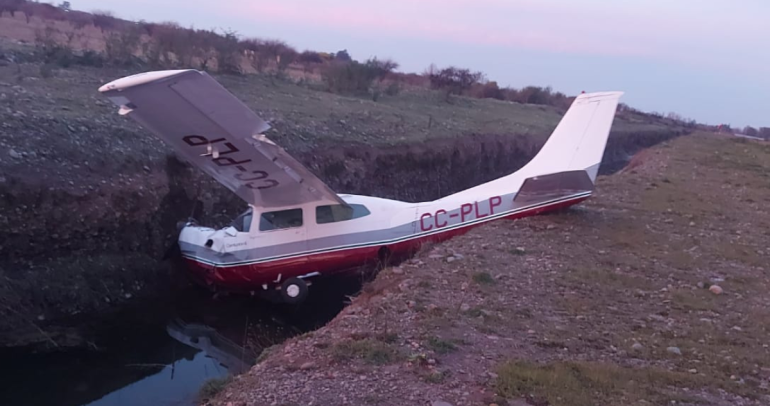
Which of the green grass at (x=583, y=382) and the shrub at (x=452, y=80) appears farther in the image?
the shrub at (x=452, y=80)

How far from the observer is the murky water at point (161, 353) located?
730cm

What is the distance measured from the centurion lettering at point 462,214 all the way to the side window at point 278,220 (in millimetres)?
1938

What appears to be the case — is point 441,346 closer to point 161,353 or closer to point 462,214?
point 161,353

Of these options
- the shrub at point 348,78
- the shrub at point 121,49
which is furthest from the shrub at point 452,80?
the shrub at point 121,49

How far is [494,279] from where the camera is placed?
8211 mm

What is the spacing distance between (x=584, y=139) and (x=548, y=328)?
17.4 ft

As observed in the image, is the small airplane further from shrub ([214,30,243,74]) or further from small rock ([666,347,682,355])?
shrub ([214,30,243,74])

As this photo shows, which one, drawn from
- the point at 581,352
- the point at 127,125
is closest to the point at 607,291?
the point at 581,352

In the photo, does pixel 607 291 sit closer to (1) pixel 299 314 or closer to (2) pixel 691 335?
(2) pixel 691 335

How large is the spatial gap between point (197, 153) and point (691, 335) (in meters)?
6.62

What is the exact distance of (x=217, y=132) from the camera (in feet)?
28.7

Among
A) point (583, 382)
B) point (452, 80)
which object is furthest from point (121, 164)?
point (452, 80)

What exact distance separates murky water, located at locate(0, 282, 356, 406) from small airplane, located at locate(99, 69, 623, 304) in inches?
18.7

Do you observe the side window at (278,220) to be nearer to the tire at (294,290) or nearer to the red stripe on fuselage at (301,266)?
the red stripe on fuselage at (301,266)
